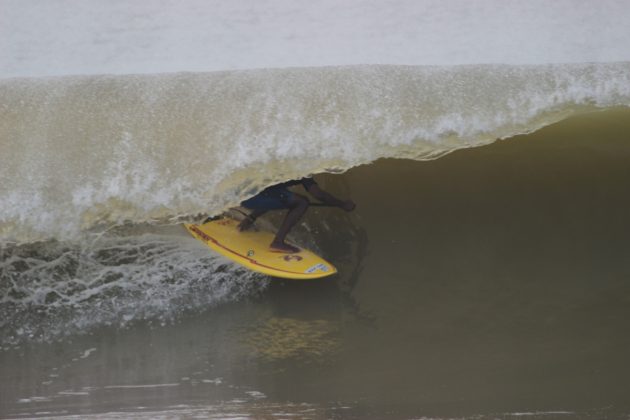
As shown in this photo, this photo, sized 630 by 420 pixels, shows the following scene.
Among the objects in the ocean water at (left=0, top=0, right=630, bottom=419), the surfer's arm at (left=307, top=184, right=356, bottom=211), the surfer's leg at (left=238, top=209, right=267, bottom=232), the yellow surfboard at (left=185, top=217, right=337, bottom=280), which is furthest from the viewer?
the surfer's leg at (left=238, top=209, right=267, bottom=232)

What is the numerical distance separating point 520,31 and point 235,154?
8.01ft

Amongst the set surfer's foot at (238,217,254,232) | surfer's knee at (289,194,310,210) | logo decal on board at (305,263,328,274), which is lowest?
logo decal on board at (305,263,328,274)

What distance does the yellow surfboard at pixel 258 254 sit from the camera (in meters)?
5.36

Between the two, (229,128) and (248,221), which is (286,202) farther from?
(229,128)

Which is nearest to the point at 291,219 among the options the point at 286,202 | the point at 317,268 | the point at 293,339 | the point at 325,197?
the point at 286,202

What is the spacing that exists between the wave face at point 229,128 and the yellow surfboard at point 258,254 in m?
0.40

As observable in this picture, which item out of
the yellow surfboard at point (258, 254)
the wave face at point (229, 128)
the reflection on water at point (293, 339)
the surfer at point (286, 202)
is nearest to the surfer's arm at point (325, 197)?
the surfer at point (286, 202)

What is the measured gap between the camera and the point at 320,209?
6.39 meters

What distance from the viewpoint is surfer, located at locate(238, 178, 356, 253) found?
541cm

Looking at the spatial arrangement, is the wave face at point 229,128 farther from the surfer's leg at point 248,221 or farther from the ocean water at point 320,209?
the surfer's leg at point 248,221

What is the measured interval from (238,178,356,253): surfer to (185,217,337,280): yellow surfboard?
8cm

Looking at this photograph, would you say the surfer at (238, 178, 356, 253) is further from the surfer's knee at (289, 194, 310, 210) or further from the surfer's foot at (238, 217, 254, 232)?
the surfer's foot at (238, 217, 254, 232)

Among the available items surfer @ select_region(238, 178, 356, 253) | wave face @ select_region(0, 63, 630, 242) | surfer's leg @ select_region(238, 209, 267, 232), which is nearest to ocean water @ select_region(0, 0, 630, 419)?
wave face @ select_region(0, 63, 630, 242)

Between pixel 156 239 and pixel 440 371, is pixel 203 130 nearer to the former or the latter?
pixel 156 239
